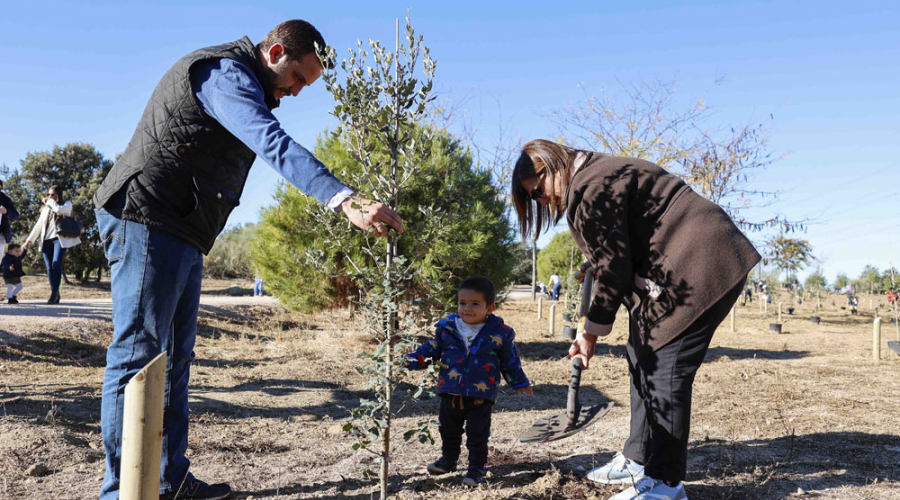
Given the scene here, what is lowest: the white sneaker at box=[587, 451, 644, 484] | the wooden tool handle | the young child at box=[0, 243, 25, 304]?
the white sneaker at box=[587, 451, 644, 484]

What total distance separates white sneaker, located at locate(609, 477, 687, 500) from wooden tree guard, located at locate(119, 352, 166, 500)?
1942 millimetres

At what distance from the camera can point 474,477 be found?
2.90 metres

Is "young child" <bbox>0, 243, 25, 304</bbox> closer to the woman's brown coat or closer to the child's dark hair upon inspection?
the child's dark hair

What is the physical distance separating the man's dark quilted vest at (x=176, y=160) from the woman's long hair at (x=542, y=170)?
1.25 metres

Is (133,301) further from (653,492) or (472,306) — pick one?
(653,492)

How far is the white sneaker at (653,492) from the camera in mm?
2553

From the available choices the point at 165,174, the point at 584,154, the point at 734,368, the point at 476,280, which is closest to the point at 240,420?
the point at 476,280

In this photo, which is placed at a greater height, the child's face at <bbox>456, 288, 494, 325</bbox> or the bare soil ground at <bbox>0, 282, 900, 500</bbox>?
the child's face at <bbox>456, 288, 494, 325</bbox>

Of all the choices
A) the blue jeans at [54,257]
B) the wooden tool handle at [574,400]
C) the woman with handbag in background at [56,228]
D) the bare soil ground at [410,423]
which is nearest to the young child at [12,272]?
the blue jeans at [54,257]

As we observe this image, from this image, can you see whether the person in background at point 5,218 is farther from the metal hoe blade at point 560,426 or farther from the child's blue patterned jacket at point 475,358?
the metal hoe blade at point 560,426

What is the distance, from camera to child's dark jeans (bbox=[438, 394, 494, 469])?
9.78 ft

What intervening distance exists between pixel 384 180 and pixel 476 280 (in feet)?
3.38

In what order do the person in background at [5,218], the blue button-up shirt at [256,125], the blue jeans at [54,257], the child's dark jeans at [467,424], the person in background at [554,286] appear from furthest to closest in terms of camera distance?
the person in background at [554,286], the blue jeans at [54,257], the person in background at [5,218], the child's dark jeans at [467,424], the blue button-up shirt at [256,125]

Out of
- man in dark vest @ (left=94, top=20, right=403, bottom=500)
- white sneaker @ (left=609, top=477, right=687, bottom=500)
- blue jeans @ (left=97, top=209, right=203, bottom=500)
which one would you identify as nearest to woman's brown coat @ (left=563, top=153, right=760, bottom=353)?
white sneaker @ (left=609, top=477, right=687, bottom=500)
